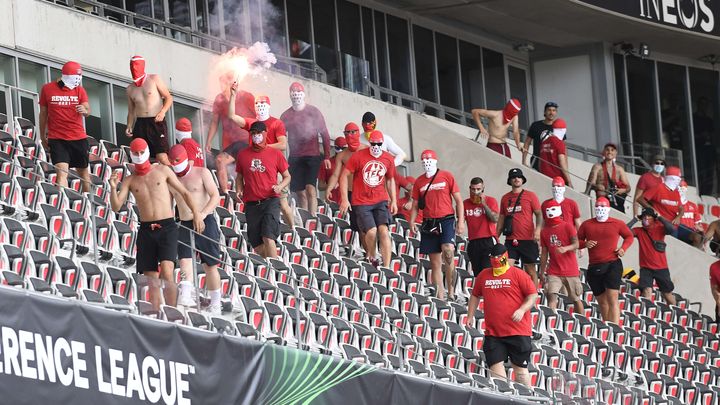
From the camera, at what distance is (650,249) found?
23.9 m

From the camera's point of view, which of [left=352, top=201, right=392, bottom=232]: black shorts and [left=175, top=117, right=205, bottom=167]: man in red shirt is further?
[left=352, top=201, right=392, bottom=232]: black shorts

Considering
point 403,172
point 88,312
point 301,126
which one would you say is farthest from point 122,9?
point 88,312

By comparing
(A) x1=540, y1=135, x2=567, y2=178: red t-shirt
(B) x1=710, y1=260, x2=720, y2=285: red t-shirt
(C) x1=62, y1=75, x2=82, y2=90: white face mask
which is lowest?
(B) x1=710, y1=260, x2=720, y2=285: red t-shirt

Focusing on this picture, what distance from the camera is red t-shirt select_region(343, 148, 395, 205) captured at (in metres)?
19.9

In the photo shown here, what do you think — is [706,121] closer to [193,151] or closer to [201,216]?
[193,151]

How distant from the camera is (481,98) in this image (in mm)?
33094

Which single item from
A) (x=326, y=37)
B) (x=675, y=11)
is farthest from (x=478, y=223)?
(x=675, y=11)

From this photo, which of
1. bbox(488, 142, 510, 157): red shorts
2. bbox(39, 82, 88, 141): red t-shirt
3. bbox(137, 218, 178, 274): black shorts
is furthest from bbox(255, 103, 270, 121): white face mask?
bbox(488, 142, 510, 157): red shorts

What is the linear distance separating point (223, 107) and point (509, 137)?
11.5 meters

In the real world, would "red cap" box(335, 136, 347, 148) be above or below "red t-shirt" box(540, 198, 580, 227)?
above

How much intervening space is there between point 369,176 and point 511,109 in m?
6.59

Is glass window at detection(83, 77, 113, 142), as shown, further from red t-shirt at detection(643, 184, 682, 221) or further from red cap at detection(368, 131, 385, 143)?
red t-shirt at detection(643, 184, 682, 221)

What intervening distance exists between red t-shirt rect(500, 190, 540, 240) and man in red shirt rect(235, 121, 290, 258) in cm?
Result: 384

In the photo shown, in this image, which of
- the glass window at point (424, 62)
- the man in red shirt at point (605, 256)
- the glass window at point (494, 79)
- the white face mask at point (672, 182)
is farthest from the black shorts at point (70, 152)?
the glass window at point (494, 79)
